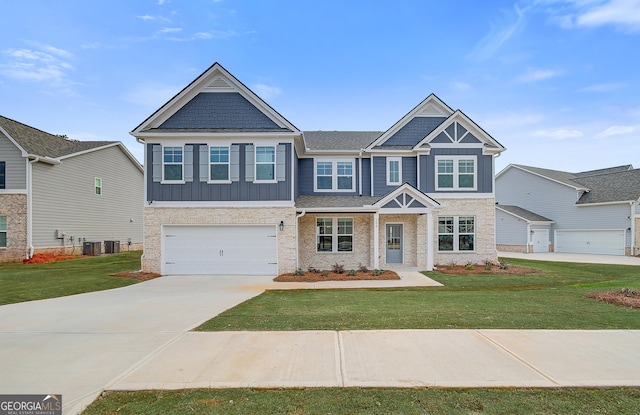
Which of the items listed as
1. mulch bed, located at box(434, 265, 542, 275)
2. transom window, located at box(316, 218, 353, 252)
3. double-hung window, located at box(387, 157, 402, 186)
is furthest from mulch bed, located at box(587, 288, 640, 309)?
transom window, located at box(316, 218, 353, 252)

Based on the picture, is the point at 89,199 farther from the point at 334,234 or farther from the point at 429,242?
the point at 429,242

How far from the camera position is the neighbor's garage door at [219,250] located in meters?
14.8

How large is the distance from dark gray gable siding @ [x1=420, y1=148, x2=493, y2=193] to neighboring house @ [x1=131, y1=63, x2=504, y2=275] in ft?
0.16

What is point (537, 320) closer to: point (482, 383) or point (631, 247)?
point (482, 383)

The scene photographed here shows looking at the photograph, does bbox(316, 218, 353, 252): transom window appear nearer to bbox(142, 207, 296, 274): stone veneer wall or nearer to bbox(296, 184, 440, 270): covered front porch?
bbox(296, 184, 440, 270): covered front porch

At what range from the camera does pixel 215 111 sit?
15031 millimetres

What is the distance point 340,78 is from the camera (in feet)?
70.2

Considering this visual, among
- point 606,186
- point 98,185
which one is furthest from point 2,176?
point 606,186

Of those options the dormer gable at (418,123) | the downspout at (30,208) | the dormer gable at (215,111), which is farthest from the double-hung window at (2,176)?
the dormer gable at (418,123)

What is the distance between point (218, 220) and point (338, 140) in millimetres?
7925

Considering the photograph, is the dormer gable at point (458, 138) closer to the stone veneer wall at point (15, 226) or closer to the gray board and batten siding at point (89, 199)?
the gray board and batten siding at point (89, 199)

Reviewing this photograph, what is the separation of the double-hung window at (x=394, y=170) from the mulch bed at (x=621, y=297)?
31.6 ft

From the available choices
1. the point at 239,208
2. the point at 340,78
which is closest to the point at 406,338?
the point at 239,208

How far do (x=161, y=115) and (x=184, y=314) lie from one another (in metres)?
10.0
